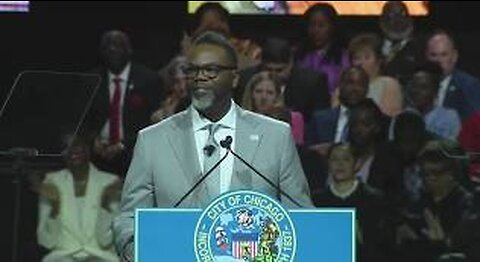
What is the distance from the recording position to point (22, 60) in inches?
394

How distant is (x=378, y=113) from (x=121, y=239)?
4.37m

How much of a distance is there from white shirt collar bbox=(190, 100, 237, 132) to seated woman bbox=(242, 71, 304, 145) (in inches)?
136

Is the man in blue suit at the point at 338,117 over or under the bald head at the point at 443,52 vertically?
under

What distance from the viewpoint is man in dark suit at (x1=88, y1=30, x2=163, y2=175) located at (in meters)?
8.77

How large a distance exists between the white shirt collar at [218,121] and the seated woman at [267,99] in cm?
345

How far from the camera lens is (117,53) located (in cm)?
917

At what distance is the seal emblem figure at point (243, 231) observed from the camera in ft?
13.4

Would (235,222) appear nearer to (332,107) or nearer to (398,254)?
(398,254)

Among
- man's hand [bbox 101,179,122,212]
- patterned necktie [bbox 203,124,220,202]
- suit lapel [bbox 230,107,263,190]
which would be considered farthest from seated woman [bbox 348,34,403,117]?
patterned necktie [bbox 203,124,220,202]

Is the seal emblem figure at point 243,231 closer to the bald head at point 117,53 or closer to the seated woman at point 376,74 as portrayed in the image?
the seated woman at point 376,74

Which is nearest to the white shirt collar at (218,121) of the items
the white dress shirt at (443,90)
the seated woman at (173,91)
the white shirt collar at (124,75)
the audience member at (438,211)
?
the audience member at (438,211)

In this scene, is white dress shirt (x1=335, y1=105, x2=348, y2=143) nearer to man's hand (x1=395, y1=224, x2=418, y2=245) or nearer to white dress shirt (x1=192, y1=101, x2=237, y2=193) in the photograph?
man's hand (x1=395, y1=224, x2=418, y2=245)

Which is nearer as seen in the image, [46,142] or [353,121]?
[46,142]

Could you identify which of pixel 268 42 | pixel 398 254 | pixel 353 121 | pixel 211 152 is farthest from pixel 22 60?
pixel 211 152
